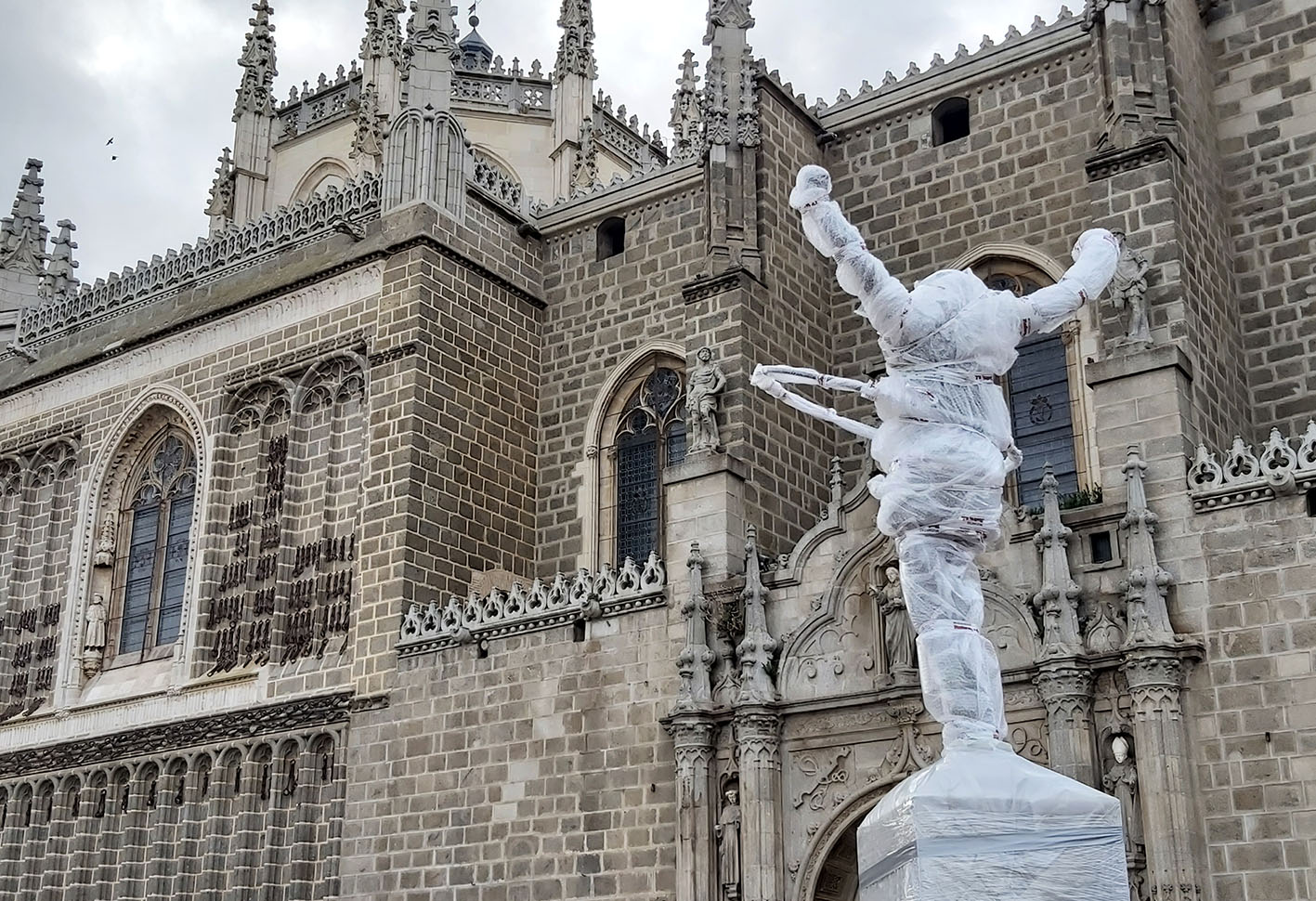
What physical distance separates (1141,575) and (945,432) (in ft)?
23.3

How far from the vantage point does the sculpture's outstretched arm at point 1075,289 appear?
7785 millimetres

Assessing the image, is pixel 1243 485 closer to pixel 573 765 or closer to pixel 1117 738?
pixel 1117 738

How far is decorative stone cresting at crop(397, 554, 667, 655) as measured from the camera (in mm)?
17234

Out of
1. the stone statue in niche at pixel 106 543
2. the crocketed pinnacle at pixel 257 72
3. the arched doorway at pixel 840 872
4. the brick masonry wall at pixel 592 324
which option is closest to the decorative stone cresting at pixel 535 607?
the brick masonry wall at pixel 592 324

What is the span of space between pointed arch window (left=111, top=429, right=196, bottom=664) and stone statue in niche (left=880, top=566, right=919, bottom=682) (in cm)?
1130

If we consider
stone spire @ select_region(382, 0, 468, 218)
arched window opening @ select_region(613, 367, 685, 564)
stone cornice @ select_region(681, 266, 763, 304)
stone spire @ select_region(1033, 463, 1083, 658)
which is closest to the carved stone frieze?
stone spire @ select_region(1033, 463, 1083, 658)

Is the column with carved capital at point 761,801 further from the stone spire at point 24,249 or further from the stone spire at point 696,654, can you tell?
the stone spire at point 24,249

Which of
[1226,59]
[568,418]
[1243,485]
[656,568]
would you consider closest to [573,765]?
[656,568]

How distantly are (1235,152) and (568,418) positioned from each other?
9231 millimetres

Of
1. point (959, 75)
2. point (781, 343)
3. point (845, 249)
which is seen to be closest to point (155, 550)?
point (781, 343)

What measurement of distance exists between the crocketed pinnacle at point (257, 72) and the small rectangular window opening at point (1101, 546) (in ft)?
90.4

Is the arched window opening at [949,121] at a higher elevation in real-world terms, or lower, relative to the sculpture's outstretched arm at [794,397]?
higher

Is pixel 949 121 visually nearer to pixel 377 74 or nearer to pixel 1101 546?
pixel 1101 546

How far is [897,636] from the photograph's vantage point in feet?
49.8
